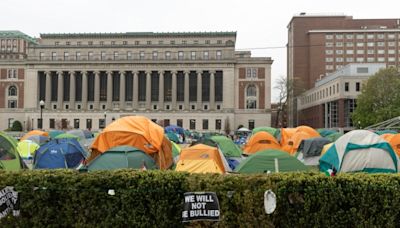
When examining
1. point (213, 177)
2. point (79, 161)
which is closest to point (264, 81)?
point (79, 161)

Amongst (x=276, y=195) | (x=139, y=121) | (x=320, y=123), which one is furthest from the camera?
(x=320, y=123)

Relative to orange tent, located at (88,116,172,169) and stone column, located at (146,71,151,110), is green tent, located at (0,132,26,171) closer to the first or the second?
orange tent, located at (88,116,172,169)

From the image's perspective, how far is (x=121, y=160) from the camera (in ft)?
43.4

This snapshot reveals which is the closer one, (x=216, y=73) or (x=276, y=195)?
(x=276, y=195)

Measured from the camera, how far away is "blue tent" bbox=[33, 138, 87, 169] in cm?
1762

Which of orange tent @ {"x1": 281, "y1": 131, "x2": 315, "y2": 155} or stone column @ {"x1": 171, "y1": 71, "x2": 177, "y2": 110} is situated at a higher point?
stone column @ {"x1": 171, "y1": 71, "x2": 177, "y2": 110}

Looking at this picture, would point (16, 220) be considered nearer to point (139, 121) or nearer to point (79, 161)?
point (139, 121)

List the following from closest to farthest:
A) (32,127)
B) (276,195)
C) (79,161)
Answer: (276,195)
(79,161)
(32,127)

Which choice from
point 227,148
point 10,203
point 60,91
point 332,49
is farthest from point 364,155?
point 332,49

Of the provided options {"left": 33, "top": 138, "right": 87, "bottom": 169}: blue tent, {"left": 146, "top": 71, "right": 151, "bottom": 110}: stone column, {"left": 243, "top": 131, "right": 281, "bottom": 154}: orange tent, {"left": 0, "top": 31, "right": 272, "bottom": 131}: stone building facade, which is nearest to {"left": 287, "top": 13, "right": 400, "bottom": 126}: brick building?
{"left": 0, "top": 31, "right": 272, "bottom": 131}: stone building facade

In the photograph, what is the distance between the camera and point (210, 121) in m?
90.4

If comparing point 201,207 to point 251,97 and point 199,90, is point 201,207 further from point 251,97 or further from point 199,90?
point 251,97

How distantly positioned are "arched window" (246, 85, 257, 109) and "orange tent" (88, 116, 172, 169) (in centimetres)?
7626

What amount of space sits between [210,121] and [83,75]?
3150 centimetres
